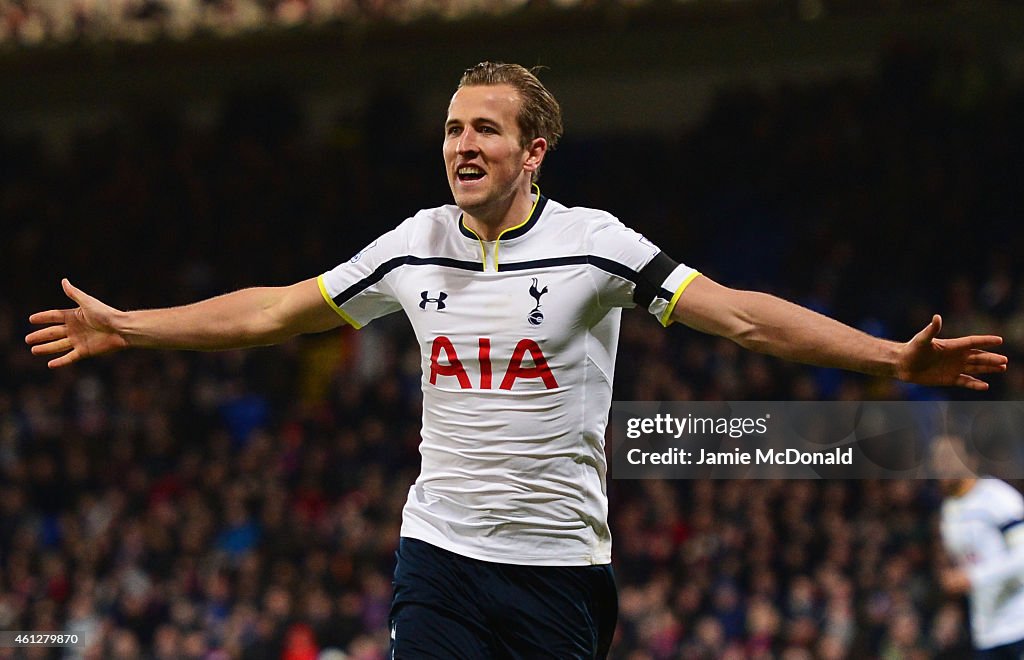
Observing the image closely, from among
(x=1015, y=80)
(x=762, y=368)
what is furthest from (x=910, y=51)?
(x=762, y=368)

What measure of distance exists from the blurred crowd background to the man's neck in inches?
243

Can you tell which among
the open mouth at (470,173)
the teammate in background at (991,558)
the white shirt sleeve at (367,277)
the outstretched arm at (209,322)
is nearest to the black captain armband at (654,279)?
the open mouth at (470,173)

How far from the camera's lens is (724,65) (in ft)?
48.9

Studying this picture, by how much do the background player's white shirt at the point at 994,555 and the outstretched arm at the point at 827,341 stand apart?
4.28 metres

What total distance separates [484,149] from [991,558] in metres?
4.96

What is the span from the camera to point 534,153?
3873mm

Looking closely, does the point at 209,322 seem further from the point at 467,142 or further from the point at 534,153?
the point at 534,153

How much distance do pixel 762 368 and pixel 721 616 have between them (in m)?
2.28

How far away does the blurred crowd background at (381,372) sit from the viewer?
989cm

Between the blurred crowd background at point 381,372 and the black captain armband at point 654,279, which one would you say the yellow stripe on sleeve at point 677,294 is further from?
the blurred crowd background at point 381,372

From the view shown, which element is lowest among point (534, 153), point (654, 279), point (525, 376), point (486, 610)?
point (486, 610)

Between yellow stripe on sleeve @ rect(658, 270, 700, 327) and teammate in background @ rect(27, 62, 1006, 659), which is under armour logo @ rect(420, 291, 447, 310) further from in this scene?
yellow stripe on sleeve @ rect(658, 270, 700, 327)

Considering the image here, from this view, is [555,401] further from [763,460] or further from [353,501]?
[353,501]

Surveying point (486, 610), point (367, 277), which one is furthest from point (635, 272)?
point (486, 610)
